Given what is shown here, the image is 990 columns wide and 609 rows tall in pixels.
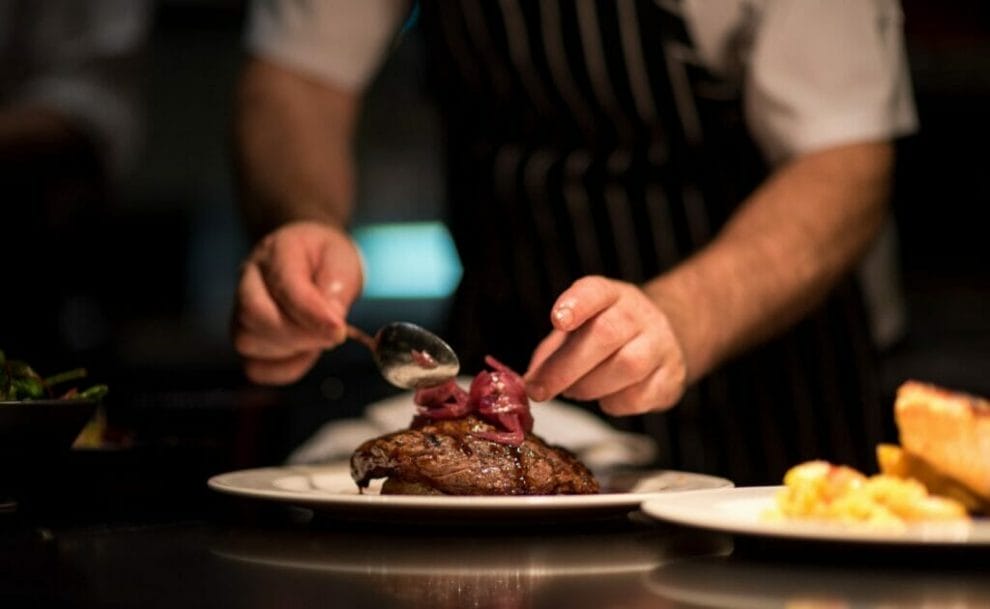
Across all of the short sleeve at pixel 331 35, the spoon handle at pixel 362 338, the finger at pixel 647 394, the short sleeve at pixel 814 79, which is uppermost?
the short sleeve at pixel 331 35

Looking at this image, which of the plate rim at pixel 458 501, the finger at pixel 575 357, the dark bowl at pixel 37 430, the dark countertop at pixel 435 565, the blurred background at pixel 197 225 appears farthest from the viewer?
the blurred background at pixel 197 225

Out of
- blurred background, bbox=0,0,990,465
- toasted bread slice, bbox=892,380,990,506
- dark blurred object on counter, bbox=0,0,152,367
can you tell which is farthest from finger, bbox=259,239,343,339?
blurred background, bbox=0,0,990,465

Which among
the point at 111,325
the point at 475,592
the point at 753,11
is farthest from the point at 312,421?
the point at 475,592

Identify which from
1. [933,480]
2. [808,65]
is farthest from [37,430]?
[808,65]

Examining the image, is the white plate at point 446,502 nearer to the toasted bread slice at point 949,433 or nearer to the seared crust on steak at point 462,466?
the seared crust on steak at point 462,466

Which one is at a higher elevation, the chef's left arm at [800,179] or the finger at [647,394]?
the chef's left arm at [800,179]

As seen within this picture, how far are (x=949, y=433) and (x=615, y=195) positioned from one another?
1374 mm

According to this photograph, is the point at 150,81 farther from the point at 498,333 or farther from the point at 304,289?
the point at 304,289

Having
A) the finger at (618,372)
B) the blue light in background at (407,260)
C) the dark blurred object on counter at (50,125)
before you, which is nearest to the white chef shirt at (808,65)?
the finger at (618,372)

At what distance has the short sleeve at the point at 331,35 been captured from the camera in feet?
8.16

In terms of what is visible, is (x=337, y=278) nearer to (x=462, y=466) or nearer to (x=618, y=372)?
(x=618, y=372)

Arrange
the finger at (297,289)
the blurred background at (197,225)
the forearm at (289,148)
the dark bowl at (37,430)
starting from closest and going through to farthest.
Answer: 1. the dark bowl at (37,430)
2. the finger at (297,289)
3. the forearm at (289,148)
4. the blurred background at (197,225)

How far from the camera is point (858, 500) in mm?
906

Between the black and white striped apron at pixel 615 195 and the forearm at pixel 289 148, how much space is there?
0.67ft
